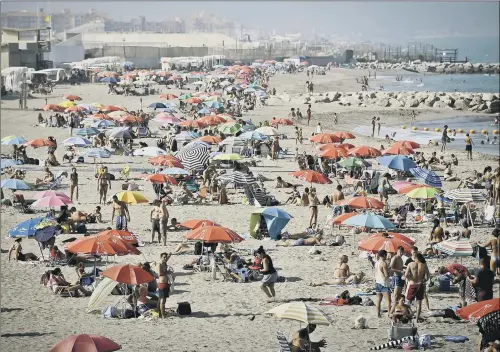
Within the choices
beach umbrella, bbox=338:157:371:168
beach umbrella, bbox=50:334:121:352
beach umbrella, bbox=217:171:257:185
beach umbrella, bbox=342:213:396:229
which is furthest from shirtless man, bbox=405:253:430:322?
beach umbrella, bbox=338:157:371:168

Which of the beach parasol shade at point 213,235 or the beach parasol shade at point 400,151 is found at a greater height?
the beach parasol shade at point 400,151

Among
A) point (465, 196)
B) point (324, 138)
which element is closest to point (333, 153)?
point (324, 138)

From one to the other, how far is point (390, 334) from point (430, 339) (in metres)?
0.43

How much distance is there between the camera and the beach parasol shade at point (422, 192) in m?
14.6

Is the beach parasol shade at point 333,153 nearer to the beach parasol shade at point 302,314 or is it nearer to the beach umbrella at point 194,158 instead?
the beach umbrella at point 194,158

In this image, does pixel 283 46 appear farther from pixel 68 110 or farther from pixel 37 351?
pixel 37 351

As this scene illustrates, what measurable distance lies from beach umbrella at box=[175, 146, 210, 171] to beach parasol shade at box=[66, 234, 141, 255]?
8.02 meters

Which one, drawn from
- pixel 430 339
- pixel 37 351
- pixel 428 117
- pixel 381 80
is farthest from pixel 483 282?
pixel 381 80

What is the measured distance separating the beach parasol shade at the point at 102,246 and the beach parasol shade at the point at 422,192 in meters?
6.38

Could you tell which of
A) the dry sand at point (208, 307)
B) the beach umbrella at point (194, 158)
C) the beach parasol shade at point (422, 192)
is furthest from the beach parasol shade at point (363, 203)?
the beach umbrella at point (194, 158)

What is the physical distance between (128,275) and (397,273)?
3.39 meters

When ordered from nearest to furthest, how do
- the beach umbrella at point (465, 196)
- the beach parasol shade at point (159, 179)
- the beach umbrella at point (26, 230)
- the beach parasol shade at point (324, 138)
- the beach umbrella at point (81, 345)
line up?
1. the beach umbrella at point (81, 345)
2. the beach umbrella at point (26, 230)
3. the beach umbrella at point (465, 196)
4. the beach parasol shade at point (159, 179)
5. the beach parasol shade at point (324, 138)

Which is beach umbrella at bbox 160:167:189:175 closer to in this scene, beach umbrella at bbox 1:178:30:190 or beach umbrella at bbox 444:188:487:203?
beach umbrella at bbox 1:178:30:190

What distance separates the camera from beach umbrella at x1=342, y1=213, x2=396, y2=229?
12.1 meters
